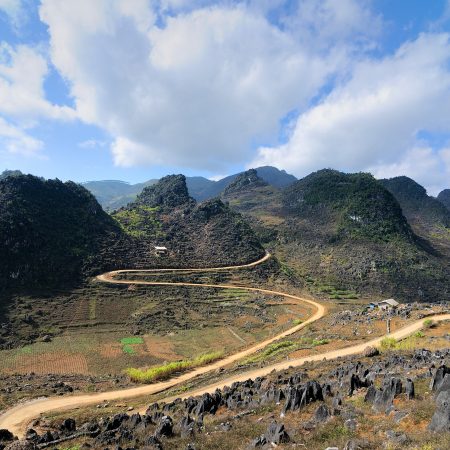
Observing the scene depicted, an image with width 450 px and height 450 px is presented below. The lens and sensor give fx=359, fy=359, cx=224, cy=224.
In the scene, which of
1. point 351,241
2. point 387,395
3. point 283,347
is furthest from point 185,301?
point 351,241

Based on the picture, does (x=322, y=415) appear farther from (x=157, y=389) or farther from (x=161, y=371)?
(x=161, y=371)

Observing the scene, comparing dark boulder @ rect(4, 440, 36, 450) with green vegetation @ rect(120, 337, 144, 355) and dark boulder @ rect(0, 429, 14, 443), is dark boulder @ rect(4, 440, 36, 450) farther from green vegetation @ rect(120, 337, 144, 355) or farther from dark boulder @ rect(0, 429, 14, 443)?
green vegetation @ rect(120, 337, 144, 355)

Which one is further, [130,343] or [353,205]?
[353,205]

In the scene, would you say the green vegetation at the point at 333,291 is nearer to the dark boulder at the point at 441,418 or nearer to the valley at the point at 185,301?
the valley at the point at 185,301

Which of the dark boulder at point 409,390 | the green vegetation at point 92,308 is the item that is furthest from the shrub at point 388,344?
the green vegetation at point 92,308

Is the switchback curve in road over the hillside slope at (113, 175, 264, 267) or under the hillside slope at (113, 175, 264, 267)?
under

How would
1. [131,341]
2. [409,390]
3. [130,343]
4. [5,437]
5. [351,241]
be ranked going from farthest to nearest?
[351,241], [131,341], [130,343], [5,437], [409,390]

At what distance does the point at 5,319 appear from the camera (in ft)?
193

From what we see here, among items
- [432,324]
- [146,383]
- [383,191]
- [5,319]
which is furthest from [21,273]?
[383,191]

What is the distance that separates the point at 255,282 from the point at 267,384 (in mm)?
68764

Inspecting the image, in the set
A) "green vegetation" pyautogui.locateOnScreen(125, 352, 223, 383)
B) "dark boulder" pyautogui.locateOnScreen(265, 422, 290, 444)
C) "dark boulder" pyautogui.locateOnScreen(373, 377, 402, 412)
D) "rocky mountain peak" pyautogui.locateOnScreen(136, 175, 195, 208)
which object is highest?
"rocky mountain peak" pyautogui.locateOnScreen(136, 175, 195, 208)

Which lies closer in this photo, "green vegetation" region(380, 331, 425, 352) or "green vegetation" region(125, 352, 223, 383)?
"green vegetation" region(380, 331, 425, 352)

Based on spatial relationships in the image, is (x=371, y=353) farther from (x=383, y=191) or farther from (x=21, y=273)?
(x=383, y=191)

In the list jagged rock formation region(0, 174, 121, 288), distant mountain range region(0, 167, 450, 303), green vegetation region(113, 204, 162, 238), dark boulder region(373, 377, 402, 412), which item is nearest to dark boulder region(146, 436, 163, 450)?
dark boulder region(373, 377, 402, 412)
